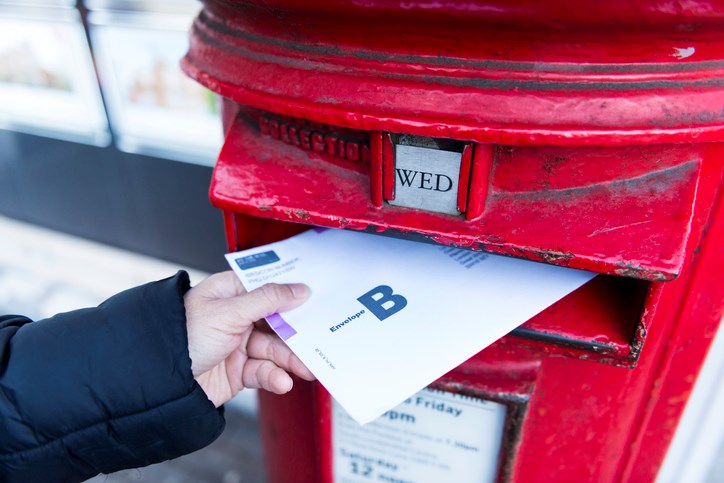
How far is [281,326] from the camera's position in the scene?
3.32ft

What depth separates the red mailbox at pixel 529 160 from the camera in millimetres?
741

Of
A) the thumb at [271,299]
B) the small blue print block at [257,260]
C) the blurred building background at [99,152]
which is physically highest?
the small blue print block at [257,260]

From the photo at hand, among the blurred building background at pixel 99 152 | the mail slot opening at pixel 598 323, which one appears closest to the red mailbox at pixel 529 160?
the mail slot opening at pixel 598 323

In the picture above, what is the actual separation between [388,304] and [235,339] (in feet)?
1.01

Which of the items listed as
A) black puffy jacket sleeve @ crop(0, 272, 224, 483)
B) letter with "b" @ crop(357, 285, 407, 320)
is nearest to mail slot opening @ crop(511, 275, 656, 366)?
letter with "b" @ crop(357, 285, 407, 320)

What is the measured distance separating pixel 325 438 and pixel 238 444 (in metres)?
1.16

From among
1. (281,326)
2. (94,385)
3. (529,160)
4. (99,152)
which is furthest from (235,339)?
(99,152)

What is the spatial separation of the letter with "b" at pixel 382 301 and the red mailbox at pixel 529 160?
10 cm

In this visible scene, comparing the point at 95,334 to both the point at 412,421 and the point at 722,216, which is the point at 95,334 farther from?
the point at 722,216

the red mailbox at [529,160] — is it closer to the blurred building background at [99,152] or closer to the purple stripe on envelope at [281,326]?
the purple stripe on envelope at [281,326]

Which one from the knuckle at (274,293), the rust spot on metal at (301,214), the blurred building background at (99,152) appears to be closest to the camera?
the rust spot on metal at (301,214)

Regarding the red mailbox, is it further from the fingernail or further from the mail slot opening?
the fingernail

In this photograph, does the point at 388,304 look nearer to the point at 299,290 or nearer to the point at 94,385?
the point at 299,290

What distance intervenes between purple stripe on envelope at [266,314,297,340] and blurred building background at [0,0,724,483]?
1573 mm
